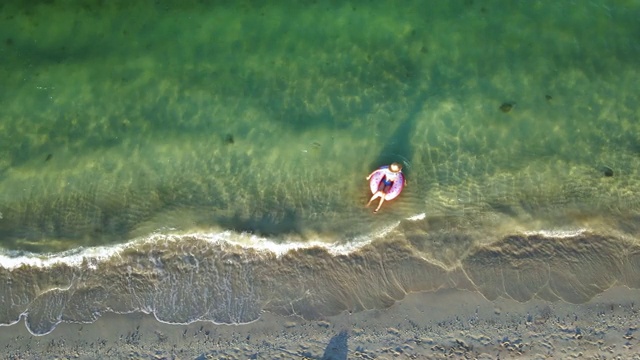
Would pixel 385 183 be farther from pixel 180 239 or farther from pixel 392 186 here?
pixel 180 239

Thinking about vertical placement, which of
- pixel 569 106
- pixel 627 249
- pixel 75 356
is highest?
pixel 569 106

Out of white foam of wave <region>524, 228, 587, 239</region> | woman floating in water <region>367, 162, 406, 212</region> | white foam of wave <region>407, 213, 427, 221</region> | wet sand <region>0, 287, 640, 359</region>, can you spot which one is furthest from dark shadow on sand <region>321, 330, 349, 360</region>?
white foam of wave <region>524, 228, 587, 239</region>

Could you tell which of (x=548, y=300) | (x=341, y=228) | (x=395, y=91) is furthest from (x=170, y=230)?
(x=548, y=300)

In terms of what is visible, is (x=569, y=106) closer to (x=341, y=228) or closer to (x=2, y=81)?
(x=341, y=228)

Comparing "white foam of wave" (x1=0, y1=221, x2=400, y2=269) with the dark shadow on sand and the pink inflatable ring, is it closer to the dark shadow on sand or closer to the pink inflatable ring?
the pink inflatable ring

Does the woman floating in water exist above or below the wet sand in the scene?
above

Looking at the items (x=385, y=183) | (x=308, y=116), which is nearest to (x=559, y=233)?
(x=385, y=183)
